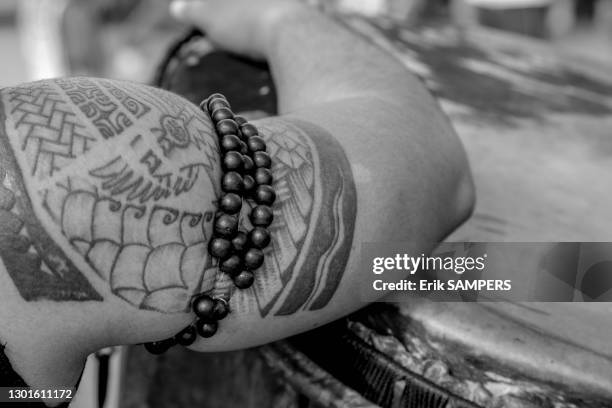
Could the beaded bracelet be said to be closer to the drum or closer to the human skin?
the human skin

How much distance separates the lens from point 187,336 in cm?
53

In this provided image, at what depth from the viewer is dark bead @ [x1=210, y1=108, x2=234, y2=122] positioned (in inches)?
21.0

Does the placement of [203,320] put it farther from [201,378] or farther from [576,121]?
[576,121]

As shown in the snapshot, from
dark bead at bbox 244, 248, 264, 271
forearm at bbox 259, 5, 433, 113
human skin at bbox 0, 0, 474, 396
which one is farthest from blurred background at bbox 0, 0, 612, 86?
dark bead at bbox 244, 248, 264, 271

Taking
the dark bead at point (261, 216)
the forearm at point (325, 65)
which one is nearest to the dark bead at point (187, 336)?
the dark bead at point (261, 216)

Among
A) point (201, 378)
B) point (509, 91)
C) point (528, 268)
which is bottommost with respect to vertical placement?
point (201, 378)

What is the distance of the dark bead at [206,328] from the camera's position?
1.70 feet

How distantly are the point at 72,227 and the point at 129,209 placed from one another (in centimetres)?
4

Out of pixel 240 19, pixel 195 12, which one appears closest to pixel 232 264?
pixel 240 19

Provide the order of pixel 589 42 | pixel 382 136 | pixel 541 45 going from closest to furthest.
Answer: pixel 382 136, pixel 541 45, pixel 589 42

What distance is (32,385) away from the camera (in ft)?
1.56

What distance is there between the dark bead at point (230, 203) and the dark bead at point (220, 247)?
2cm

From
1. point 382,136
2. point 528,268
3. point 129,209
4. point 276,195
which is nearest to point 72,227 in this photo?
point 129,209

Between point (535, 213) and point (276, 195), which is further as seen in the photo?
point (535, 213)
